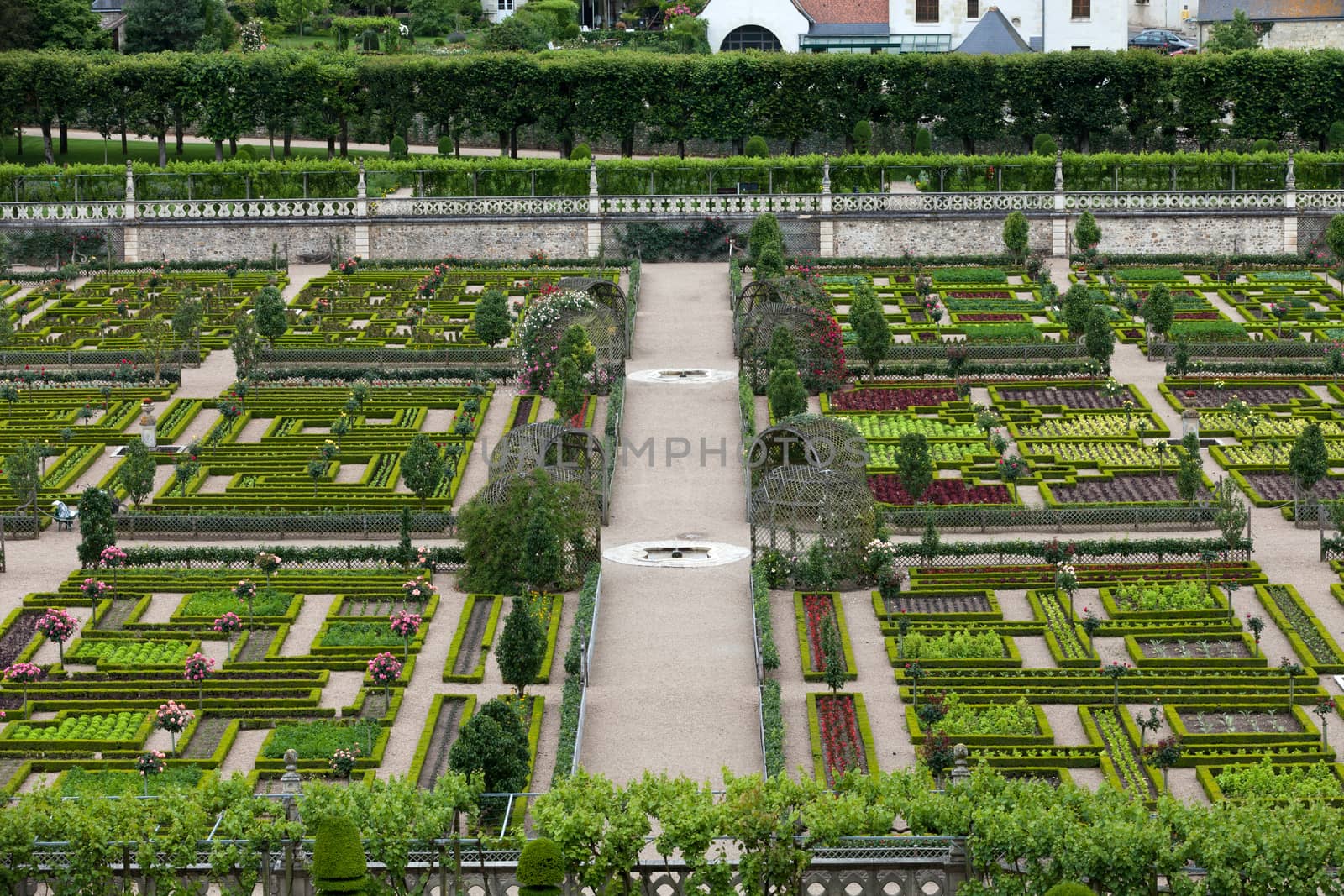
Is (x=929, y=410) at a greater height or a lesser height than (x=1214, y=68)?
lesser

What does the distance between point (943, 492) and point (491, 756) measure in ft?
74.5

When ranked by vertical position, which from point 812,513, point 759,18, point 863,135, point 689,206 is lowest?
point 812,513

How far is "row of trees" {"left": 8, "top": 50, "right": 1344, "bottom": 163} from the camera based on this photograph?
330 feet

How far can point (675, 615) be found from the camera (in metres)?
50.8

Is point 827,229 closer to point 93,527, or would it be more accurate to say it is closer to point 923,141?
point 923,141

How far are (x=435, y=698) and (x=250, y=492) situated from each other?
15.0 m

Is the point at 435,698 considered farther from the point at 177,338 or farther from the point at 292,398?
the point at 177,338

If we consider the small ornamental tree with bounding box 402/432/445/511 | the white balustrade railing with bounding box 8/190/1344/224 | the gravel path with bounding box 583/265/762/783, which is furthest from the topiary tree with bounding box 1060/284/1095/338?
the small ornamental tree with bounding box 402/432/445/511

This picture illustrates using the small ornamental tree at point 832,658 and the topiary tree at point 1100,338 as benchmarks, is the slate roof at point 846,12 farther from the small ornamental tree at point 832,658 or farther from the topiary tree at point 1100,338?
the small ornamental tree at point 832,658

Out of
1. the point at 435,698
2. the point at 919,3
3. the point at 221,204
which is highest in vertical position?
the point at 919,3

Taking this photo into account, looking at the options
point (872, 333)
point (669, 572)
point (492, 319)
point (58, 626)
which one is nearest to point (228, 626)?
point (58, 626)

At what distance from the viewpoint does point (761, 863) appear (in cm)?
3406

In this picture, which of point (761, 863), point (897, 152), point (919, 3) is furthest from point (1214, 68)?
point (761, 863)

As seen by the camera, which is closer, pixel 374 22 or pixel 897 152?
pixel 897 152
